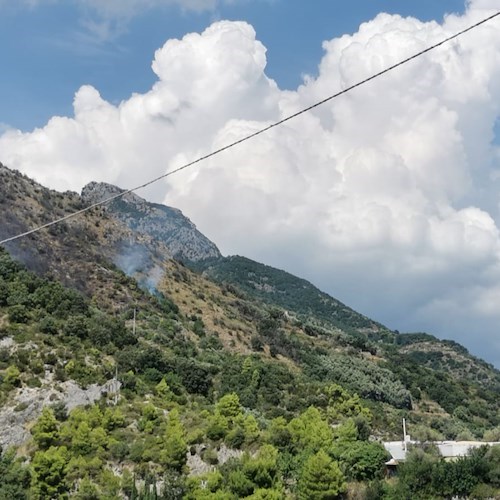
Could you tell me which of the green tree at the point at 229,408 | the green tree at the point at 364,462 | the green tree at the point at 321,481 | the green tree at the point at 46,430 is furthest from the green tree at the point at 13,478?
the green tree at the point at 364,462

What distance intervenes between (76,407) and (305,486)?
77.4 ft

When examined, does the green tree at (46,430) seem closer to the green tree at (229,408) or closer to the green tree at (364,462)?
the green tree at (229,408)

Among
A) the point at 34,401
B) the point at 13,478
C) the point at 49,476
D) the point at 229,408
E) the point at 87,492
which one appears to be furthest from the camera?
the point at 34,401

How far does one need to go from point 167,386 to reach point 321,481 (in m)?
27.3

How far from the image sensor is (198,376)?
7219 centimetres

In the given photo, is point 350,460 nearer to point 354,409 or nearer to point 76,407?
point 76,407

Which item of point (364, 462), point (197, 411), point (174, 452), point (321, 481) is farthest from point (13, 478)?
point (364, 462)

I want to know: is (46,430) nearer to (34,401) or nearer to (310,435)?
(34,401)

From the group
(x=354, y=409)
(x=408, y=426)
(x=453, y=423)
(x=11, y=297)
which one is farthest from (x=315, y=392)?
(x=11, y=297)

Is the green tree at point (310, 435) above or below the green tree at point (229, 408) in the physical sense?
below

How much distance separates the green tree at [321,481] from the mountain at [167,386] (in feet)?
0.59

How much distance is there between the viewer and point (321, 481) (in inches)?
1665

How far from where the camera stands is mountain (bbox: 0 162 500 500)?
46781 mm

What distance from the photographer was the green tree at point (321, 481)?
42094 millimetres
